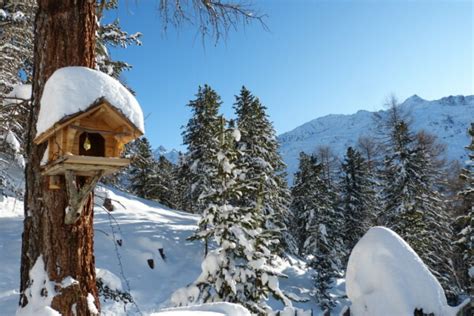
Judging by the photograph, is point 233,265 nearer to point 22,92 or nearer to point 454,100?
point 22,92

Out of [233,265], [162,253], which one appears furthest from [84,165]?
[162,253]

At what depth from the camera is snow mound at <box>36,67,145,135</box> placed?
298cm

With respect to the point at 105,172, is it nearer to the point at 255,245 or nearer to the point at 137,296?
the point at 255,245

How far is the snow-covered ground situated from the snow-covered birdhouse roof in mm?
7142

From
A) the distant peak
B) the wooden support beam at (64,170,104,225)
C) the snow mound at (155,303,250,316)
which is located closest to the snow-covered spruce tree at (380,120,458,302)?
the snow mound at (155,303,250,316)

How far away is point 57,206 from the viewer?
10.3 ft

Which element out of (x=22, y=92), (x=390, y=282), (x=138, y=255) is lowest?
(x=138, y=255)

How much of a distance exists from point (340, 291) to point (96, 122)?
2489cm

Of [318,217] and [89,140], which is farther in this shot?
[318,217]

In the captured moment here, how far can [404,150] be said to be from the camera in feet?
64.5

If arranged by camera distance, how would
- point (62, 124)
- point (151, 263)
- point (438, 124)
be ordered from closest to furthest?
1. point (62, 124)
2. point (151, 263)
3. point (438, 124)

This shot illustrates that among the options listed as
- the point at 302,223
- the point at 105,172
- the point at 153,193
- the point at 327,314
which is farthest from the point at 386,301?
the point at 153,193

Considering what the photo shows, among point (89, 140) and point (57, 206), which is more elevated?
point (89, 140)

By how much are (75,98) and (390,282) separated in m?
3.93
